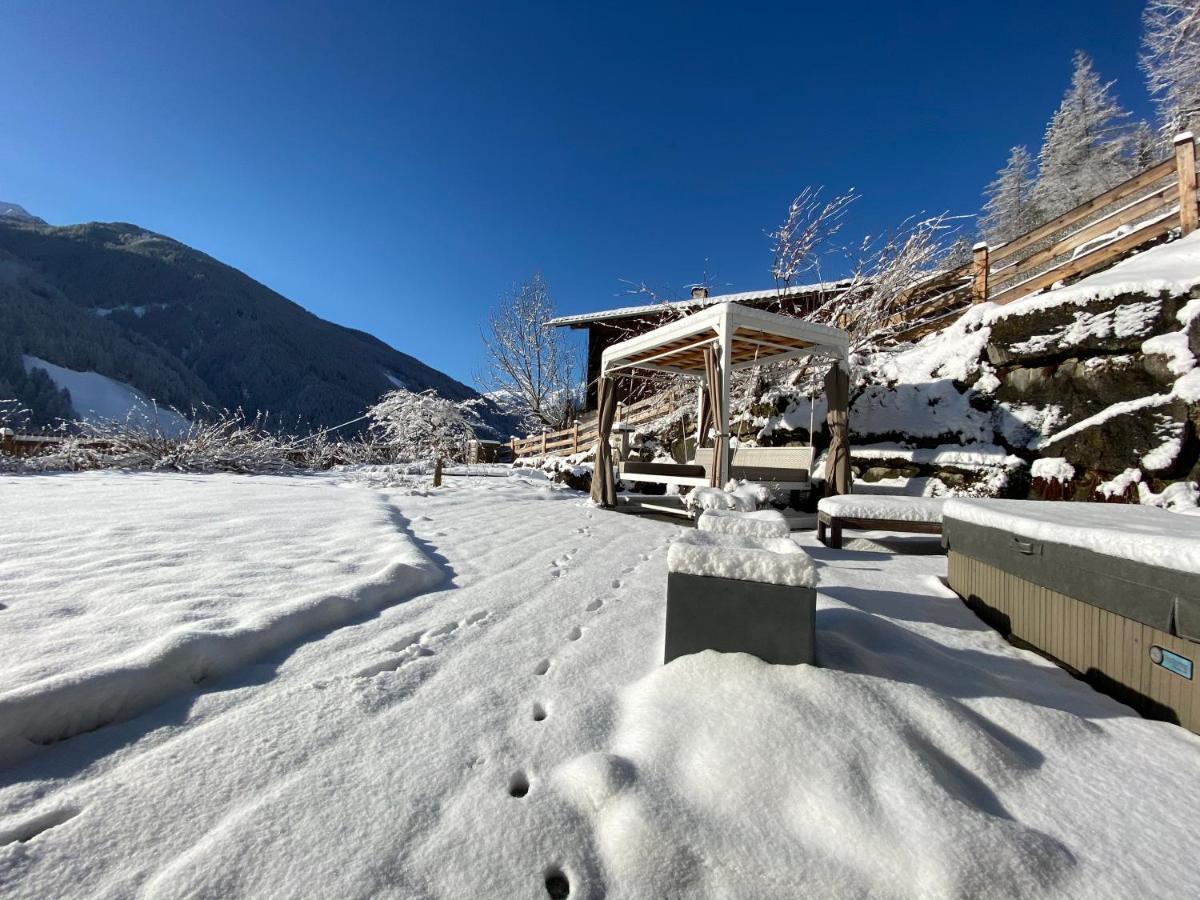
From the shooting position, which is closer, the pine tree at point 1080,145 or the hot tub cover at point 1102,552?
the hot tub cover at point 1102,552

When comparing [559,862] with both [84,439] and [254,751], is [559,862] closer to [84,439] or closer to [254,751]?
[254,751]

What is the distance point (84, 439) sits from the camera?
29.8 ft

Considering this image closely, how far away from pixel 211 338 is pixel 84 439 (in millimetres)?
47825

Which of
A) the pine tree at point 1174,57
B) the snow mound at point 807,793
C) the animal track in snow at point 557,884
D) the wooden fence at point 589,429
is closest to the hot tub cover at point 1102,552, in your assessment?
the snow mound at point 807,793

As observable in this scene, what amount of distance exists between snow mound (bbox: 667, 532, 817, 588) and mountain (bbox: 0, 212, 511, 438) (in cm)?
3449

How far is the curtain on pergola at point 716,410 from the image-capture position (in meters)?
6.23

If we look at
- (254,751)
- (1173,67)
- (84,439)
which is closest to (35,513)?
(254,751)

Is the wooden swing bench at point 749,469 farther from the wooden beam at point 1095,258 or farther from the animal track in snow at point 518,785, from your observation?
the animal track in snow at point 518,785

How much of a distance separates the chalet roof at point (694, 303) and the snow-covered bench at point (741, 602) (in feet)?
26.1

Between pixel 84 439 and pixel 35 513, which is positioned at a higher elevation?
pixel 84 439

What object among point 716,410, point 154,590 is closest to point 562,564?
point 154,590

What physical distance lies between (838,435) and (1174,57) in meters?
17.8

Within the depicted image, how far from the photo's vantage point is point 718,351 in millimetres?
6516

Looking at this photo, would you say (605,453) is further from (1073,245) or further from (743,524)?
(1073,245)
